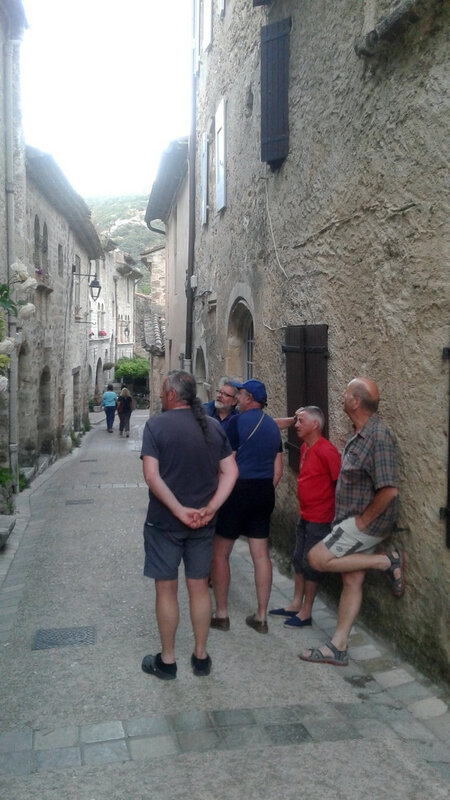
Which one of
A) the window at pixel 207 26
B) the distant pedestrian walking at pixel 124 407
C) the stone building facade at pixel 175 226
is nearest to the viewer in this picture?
the window at pixel 207 26

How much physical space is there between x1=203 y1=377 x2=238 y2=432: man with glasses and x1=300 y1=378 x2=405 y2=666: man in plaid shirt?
4.70ft

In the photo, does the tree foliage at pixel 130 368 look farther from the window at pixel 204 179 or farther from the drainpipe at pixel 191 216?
the window at pixel 204 179

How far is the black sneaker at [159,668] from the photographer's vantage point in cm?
413

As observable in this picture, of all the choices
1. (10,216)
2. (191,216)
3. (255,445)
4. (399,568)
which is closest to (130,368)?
(191,216)

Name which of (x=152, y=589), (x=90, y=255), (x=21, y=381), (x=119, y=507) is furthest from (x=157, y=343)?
(x=152, y=589)

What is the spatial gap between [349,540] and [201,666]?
1064mm

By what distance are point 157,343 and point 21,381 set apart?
10.8 m

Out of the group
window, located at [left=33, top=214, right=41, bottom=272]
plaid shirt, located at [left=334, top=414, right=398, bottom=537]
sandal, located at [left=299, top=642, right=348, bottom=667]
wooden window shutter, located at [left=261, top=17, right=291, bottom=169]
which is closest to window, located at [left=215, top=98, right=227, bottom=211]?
wooden window shutter, located at [left=261, top=17, right=291, bottom=169]

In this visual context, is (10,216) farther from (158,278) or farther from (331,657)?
(158,278)

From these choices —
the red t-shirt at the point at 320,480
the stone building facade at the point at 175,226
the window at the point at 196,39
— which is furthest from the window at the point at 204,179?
the red t-shirt at the point at 320,480

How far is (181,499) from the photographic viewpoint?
4.06 meters

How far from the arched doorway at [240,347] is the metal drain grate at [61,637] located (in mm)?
4944

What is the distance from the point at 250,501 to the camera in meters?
4.92

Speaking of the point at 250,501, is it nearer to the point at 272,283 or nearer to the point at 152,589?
the point at 152,589
